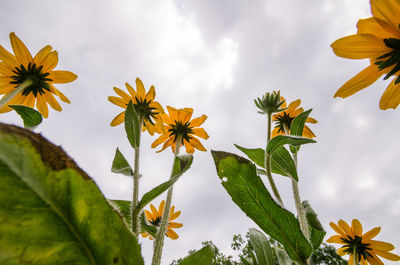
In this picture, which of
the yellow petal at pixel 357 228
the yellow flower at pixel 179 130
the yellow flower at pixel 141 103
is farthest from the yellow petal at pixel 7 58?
the yellow petal at pixel 357 228

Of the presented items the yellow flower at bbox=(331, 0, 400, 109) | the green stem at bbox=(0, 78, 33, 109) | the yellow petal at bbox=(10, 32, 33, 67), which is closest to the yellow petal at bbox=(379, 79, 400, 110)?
the yellow flower at bbox=(331, 0, 400, 109)

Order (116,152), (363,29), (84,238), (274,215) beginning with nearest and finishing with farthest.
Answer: (84,238) < (274,215) < (363,29) < (116,152)

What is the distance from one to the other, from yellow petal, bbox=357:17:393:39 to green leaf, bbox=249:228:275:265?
1119 mm

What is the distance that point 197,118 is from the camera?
2574 mm

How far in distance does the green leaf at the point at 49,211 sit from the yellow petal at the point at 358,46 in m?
1.28

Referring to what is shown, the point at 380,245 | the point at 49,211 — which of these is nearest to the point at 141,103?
the point at 49,211

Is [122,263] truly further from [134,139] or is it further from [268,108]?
[268,108]

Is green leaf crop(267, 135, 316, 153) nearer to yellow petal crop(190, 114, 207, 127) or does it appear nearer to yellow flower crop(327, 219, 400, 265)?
yellow petal crop(190, 114, 207, 127)

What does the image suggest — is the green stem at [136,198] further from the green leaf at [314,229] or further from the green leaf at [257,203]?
the green leaf at [314,229]

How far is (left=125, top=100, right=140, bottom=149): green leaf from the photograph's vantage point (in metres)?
1.22

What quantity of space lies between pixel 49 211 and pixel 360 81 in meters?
1.52

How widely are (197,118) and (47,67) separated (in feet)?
4.59

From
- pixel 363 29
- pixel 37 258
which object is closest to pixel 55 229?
pixel 37 258

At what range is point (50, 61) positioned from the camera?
2.22 m
